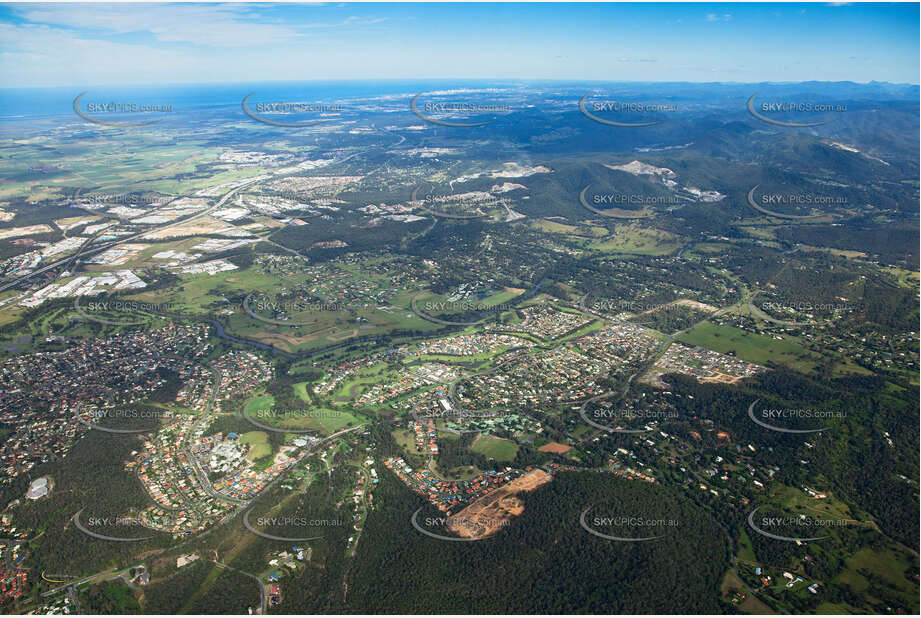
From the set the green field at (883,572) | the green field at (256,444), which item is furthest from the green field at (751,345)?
the green field at (256,444)

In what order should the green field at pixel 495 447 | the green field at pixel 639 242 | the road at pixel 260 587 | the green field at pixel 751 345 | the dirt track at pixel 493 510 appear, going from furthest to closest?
the green field at pixel 639 242
the green field at pixel 751 345
the green field at pixel 495 447
the dirt track at pixel 493 510
the road at pixel 260 587

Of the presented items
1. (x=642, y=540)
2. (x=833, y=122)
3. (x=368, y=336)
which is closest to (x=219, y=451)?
(x=368, y=336)

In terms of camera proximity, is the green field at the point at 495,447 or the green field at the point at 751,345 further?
the green field at the point at 751,345

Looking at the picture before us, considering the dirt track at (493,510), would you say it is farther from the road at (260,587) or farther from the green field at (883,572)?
the green field at (883,572)

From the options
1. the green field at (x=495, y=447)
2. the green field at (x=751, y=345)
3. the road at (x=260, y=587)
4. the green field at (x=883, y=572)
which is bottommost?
the green field at (x=883, y=572)

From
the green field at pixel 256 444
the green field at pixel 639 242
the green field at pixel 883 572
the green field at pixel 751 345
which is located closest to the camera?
the green field at pixel 883 572

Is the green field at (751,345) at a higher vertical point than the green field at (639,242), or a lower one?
lower

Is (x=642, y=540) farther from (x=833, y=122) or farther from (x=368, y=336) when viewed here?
(x=833, y=122)

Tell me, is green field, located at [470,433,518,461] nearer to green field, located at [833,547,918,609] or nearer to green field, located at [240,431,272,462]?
green field, located at [240,431,272,462]
